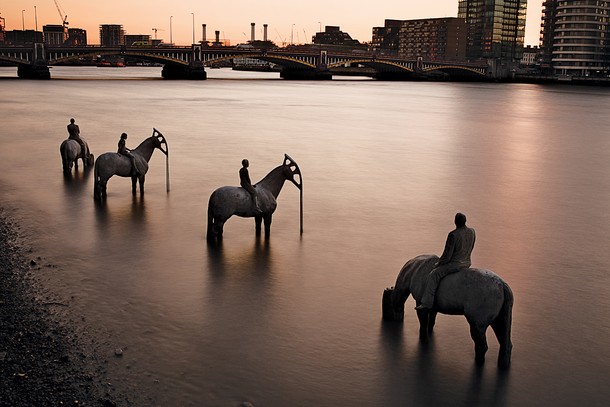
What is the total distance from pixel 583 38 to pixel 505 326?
17507 cm

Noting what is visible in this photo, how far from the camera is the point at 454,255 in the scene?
7949mm

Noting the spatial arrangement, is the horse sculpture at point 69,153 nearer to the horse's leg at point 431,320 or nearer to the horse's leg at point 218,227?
the horse's leg at point 218,227

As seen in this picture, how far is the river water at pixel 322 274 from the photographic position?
780 centimetres

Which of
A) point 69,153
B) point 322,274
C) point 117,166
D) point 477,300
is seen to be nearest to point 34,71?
point 69,153

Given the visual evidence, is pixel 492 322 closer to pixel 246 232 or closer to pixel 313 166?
pixel 246 232

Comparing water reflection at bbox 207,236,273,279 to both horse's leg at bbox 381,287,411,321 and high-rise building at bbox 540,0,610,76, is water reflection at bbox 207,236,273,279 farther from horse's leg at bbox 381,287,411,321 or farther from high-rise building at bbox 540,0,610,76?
high-rise building at bbox 540,0,610,76

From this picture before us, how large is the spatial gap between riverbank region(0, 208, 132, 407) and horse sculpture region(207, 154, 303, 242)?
11.2ft

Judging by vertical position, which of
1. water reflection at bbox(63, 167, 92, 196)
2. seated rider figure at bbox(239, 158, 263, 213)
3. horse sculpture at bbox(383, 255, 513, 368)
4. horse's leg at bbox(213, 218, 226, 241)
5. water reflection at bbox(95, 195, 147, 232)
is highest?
seated rider figure at bbox(239, 158, 263, 213)

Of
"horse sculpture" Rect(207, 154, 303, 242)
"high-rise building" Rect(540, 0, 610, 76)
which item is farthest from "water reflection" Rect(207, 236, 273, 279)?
"high-rise building" Rect(540, 0, 610, 76)

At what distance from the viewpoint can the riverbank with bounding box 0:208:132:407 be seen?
23.6ft

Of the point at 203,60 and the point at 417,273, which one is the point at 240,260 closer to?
the point at 417,273

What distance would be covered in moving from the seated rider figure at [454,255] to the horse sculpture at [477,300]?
67mm

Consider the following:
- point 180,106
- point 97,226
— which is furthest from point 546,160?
point 180,106

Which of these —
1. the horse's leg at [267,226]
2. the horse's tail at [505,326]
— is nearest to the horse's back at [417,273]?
the horse's tail at [505,326]
